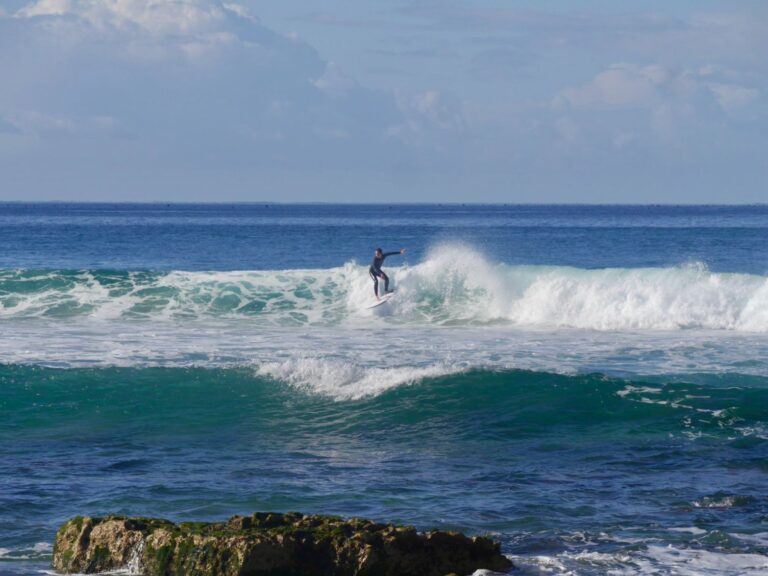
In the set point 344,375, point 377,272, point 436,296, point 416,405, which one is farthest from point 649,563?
point 436,296

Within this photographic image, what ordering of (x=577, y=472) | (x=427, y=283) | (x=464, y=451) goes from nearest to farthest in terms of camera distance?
(x=577, y=472) → (x=464, y=451) → (x=427, y=283)

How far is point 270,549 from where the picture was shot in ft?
29.1

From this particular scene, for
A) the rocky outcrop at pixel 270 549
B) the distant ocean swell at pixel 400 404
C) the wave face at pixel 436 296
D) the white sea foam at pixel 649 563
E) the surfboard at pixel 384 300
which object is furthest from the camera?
the surfboard at pixel 384 300

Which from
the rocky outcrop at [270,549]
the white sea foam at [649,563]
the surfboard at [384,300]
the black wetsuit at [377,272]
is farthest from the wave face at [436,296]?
the rocky outcrop at [270,549]

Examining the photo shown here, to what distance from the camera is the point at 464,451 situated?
1447 cm

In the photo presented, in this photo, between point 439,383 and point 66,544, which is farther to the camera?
point 439,383

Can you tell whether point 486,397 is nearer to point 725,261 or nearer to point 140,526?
point 140,526

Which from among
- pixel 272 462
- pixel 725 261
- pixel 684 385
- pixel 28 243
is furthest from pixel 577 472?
pixel 28 243

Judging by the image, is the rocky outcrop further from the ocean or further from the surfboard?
the surfboard

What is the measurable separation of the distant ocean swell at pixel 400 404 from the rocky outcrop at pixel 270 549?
632 cm

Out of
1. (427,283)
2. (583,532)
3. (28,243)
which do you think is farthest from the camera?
(28,243)

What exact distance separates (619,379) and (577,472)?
562 cm

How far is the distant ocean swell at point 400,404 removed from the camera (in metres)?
16.0

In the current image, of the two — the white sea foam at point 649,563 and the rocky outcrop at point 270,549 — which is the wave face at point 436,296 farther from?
the rocky outcrop at point 270,549
